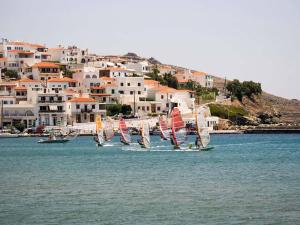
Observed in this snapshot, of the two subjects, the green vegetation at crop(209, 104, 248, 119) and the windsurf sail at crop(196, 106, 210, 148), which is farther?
the green vegetation at crop(209, 104, 248, 119)

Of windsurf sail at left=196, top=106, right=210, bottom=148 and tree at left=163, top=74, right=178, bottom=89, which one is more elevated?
tree at left=163, top=74, right=178, bottom=89

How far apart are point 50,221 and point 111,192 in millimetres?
9211

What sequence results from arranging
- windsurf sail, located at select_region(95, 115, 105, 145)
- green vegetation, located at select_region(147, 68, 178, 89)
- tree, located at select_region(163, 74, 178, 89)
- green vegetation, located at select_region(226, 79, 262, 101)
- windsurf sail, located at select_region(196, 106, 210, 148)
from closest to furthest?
windsurf sail, located at select_region(196, 106, 210, 148), windsurf sail, located at select_region(95, 115, 105, 145), green vegetation, located at select_region(147, 68, 178, 89), tree, located at select_region(163, 74, 178, 89), green vegetation, located at select_region(226, 79, 262, 101)

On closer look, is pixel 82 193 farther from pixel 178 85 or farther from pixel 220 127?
pixel 178 85

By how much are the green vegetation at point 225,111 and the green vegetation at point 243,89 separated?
10.0 meters

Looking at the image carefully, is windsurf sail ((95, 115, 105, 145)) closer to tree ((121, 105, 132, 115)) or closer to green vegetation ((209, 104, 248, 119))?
tree ((121, 105, 132, 115))

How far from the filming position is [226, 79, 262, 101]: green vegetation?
17275 centimetres

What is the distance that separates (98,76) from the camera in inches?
6186

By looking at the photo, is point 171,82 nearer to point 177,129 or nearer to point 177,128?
point 177,129

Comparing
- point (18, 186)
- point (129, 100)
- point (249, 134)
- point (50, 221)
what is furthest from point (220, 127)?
point (50, 221)

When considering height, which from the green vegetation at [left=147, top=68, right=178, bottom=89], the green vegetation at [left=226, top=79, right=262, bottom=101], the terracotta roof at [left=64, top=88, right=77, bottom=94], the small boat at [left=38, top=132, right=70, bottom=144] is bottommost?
the small boat at [left=38, top=132, right=70, bottom=144]

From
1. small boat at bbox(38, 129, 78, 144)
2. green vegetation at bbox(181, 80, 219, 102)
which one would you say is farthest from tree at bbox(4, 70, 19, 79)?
small boat at bbox(38, 129, 78, 144)

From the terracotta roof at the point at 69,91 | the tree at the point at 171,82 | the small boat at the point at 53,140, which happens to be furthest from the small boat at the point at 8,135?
the tree at the point at 171,82

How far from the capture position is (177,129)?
81.1 m
